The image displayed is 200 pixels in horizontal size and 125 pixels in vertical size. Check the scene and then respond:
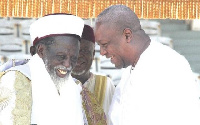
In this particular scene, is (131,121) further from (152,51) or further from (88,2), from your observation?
(88,2)

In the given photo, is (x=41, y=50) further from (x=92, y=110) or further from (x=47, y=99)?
(x=92, y=110)

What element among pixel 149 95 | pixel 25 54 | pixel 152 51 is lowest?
pixel 25 54

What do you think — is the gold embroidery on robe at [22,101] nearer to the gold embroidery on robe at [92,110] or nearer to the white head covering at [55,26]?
the white head covering at [55,26]

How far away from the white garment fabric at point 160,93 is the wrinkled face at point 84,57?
97 cm

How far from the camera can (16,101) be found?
121 inches

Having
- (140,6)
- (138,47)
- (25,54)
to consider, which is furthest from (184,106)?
(25,54)

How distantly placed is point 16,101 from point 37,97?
18 centimetres

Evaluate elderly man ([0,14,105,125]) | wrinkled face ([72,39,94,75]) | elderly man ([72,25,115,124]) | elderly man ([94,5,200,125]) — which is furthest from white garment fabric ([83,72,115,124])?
elderly man ([94,5,200,125])

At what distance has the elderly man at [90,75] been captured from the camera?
13.4 ft

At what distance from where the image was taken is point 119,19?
3.24m

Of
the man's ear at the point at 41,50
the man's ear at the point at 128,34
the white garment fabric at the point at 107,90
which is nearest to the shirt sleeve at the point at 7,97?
the man's ear at the point at 41,50

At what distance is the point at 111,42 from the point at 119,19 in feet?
0.50

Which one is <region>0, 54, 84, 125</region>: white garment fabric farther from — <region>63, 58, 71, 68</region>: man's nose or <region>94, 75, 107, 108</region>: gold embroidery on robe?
<region>94, 75, 107, 108</region>: gold embroidery on robe

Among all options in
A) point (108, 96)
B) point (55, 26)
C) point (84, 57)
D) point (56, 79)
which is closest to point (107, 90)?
point (108, 96)
